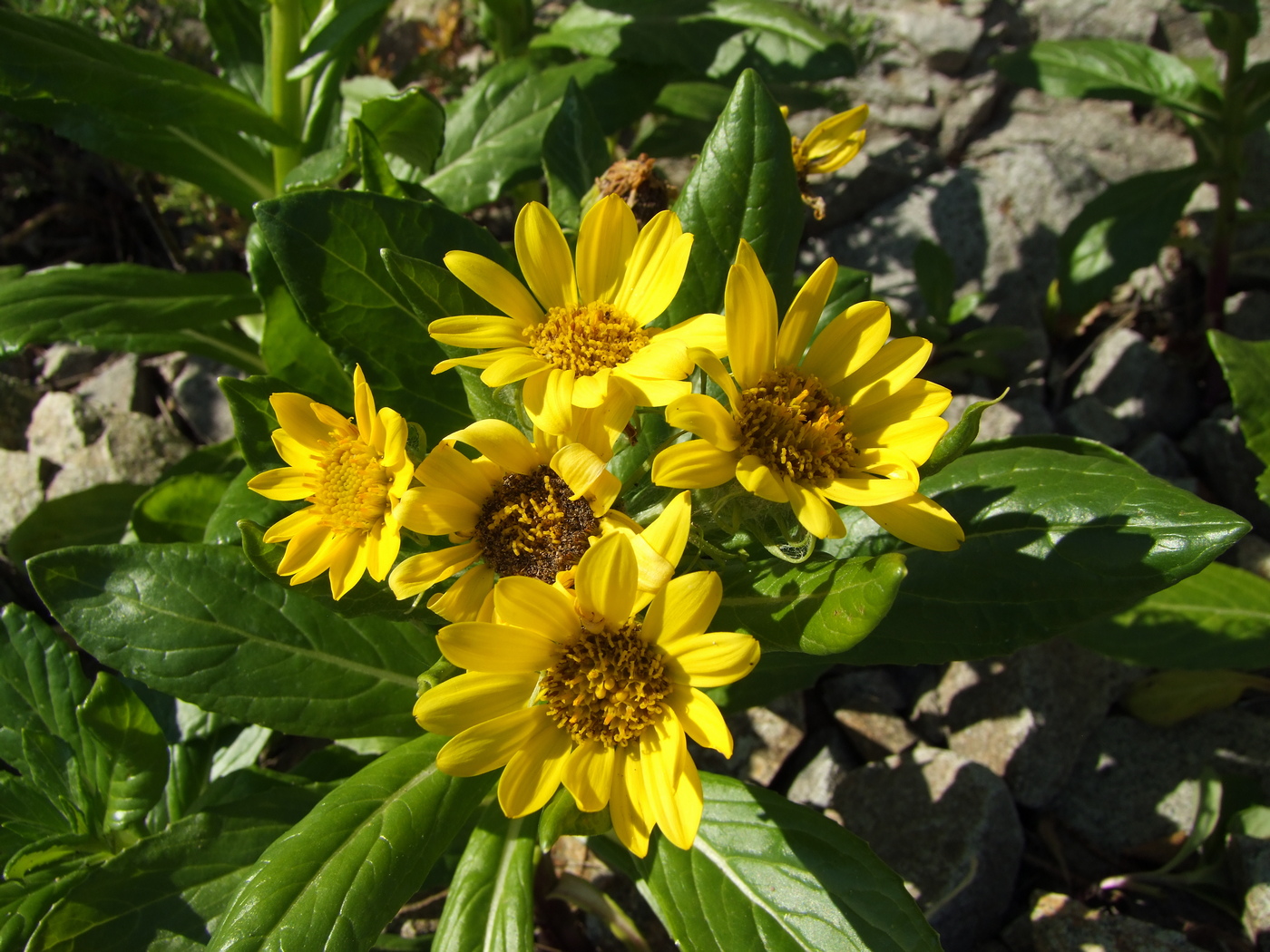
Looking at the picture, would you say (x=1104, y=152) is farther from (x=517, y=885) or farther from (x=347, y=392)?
(x=517, y=885)

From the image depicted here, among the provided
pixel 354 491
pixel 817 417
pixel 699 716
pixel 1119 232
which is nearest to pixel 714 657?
pixel 699 716

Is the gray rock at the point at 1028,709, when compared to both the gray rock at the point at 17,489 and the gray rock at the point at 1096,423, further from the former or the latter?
the gray rock at the point at 17,489

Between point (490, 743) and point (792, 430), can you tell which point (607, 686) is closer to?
point (490, 743)

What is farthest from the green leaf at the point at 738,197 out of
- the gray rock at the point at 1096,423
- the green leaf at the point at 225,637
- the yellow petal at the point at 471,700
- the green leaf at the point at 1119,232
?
the gray rock at the point at 1096,423

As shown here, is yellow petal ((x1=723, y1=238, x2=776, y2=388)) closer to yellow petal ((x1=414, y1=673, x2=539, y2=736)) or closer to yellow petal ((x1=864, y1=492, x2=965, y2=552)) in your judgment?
yellow petal ((x1=864, y1=492, x2=965, y2=552))

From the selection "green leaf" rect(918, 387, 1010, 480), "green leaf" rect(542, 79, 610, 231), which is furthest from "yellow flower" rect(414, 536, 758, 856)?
"green leaf" rect(542, 79, 610, 231)

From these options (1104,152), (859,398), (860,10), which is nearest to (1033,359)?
(1104,152)
